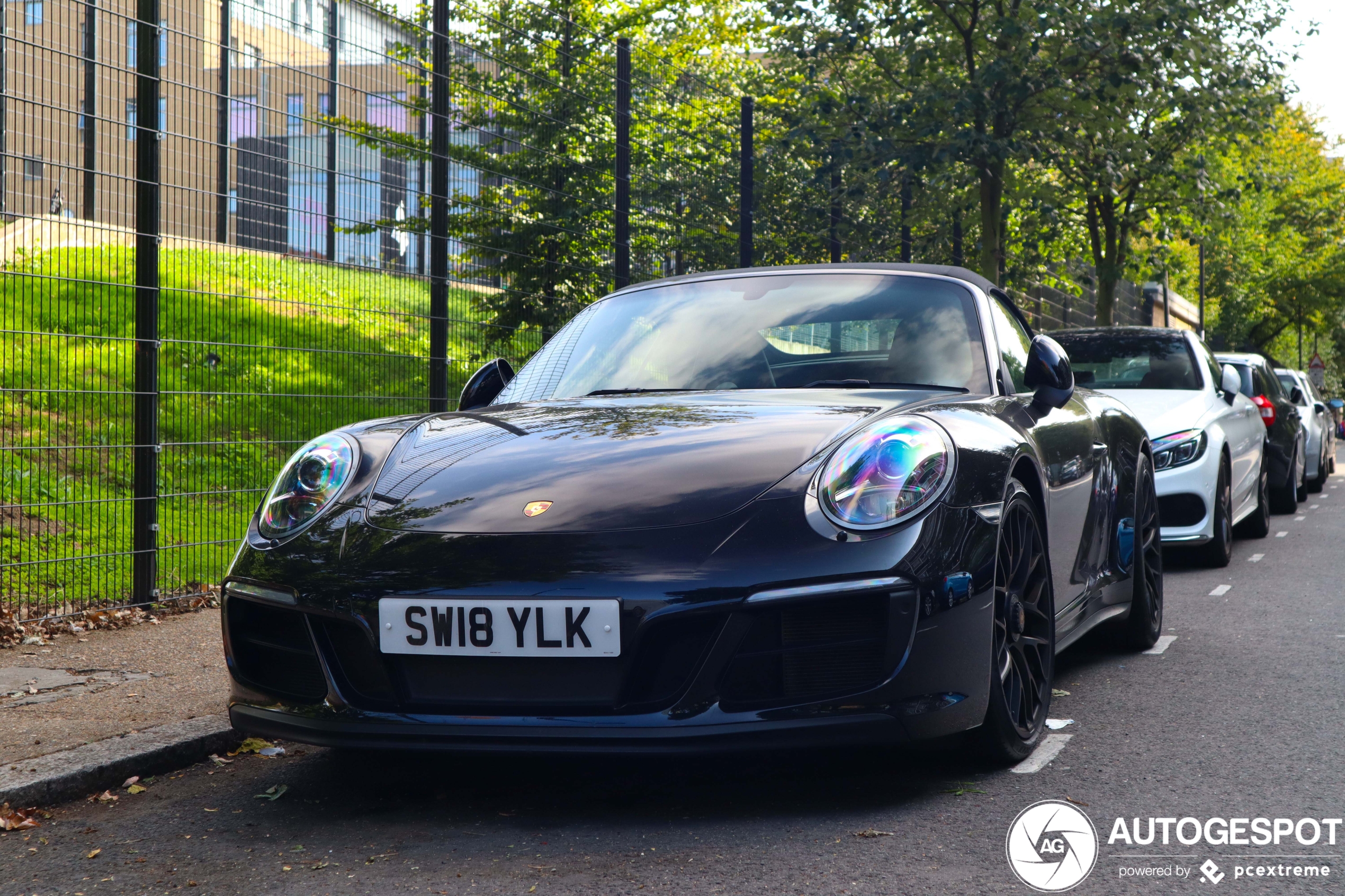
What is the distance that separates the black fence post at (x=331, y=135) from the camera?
6.77m

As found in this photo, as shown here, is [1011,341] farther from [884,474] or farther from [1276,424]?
[1276,424]

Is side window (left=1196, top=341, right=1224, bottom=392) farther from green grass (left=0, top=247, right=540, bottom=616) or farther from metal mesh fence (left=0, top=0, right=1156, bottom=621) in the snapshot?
green grass (left=0, top=247, right=540, bottom=616)

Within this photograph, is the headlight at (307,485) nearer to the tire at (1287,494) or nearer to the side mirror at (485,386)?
the side mirror at (485,386)

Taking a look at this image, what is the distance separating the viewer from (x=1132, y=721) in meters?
4.24

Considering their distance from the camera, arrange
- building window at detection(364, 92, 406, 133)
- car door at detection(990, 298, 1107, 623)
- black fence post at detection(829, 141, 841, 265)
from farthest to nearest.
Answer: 1. black fence post at detection(829, 141, 841, 265)
2. building window at detection(364, 92, 406, 133)
3. car door at detection(990, 298, 1107, 623)

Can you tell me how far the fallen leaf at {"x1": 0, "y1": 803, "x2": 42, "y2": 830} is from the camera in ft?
10.9

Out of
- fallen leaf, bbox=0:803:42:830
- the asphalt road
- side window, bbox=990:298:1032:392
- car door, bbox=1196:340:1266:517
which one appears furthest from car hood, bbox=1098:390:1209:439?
fallen leaf, bbox=0:803:42:830

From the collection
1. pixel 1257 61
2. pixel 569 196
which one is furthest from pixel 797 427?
pixel 1257 61

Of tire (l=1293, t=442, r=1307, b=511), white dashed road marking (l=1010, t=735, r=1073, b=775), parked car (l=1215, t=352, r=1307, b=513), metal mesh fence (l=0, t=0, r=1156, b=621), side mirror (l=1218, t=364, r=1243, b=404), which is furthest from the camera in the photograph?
tire (l=1293, t=442, r=1307, b=511)

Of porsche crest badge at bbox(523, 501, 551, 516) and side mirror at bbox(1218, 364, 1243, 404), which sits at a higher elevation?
side mirror at bbox(1218, 364, 1243, 404)

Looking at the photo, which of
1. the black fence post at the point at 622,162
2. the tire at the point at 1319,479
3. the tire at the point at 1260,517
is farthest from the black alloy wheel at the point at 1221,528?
the tire at the point at 1319,479

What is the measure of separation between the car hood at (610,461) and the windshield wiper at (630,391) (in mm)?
231

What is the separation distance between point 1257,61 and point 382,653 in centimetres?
1569

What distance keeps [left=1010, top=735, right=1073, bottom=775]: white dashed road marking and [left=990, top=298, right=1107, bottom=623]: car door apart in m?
0.38
